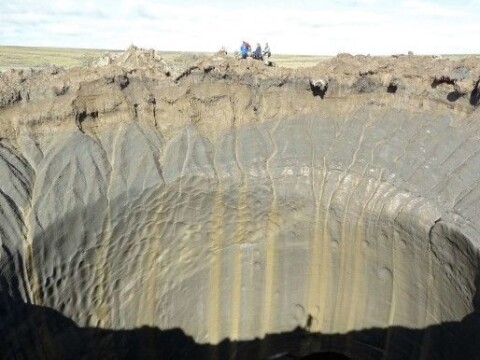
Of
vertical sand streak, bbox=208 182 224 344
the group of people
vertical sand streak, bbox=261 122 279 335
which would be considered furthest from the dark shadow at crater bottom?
the group of people

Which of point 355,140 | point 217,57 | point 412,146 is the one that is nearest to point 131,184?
point 217,57

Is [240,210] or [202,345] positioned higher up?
[240,210]

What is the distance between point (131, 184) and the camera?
839cm

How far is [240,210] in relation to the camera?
9422mm

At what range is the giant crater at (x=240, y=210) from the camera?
775cm

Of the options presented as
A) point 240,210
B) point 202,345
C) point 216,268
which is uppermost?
point 240,210

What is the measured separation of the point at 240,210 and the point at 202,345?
3.06m

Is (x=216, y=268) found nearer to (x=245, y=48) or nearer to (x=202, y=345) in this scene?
(x=202, y=345)

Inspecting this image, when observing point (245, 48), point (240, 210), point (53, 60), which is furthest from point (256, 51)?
point (53, 60)

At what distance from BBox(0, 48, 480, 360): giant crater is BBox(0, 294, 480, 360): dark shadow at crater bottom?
0.03 meters

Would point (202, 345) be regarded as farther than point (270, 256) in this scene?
Yes

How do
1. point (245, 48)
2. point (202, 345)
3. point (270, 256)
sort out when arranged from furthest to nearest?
1. point (245, 48)
2. point (202, 345)
3. point (270, 256)

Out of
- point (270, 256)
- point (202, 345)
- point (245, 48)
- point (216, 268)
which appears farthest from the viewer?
point (245, 48)

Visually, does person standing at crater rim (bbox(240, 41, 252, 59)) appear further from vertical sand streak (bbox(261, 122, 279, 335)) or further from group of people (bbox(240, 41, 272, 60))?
vertical sand streak (bbox(261, 122, 279, 335))
